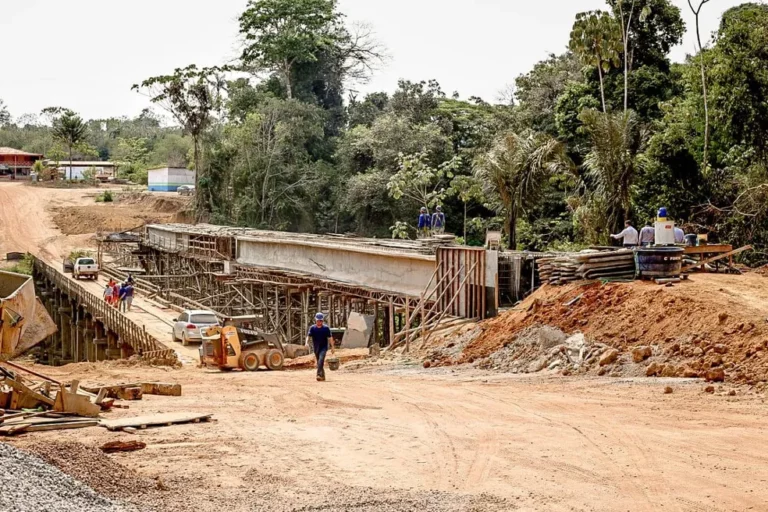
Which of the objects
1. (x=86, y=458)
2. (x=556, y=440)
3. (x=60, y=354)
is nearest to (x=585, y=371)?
(x=556, y=440)

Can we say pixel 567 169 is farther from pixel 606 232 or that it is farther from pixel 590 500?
pixel 590 500

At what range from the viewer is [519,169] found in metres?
37.9

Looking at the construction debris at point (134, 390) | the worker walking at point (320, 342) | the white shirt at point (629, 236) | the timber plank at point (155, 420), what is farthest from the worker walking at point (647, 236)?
the timber plank at point (155, 420)

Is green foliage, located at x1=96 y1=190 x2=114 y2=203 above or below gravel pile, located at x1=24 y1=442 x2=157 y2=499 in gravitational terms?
above

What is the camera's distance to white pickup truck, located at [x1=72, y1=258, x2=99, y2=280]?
62.9m

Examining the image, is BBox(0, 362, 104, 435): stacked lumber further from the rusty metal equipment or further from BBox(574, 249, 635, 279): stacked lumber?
BBox(574, 249, 635, 279): stacked lumber

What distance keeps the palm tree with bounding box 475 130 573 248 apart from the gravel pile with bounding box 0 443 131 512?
1095 inches

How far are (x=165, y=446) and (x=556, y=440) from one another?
574 cm

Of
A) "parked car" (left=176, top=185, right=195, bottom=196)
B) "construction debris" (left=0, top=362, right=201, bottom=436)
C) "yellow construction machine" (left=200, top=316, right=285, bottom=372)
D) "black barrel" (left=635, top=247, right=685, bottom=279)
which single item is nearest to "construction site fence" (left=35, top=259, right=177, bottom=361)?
"yellow construction machine" (left=200, top=316, right=285, bottom=372)

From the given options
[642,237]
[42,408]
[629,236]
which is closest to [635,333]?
[642,237]

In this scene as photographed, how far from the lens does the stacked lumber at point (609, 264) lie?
978 inches

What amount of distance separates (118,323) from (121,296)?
4545 millimetres

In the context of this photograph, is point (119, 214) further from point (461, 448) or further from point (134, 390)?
point (461, 448)

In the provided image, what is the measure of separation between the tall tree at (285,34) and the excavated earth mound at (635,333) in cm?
5445
